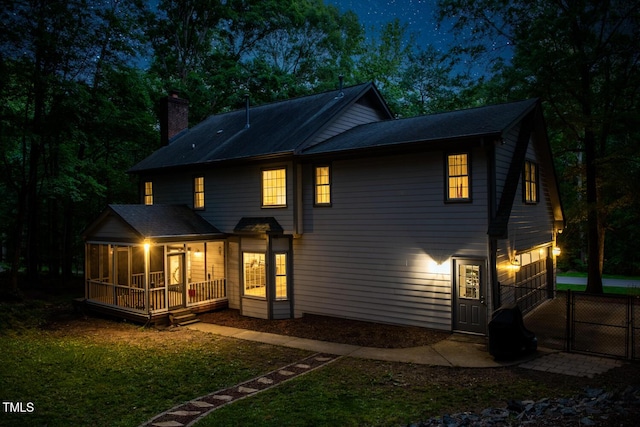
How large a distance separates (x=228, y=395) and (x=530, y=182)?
1195 cm

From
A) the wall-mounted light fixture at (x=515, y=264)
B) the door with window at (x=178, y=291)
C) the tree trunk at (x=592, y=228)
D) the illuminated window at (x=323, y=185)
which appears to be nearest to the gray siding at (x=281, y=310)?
the door with window at (x=178, y=291)

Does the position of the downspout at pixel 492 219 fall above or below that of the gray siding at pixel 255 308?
above

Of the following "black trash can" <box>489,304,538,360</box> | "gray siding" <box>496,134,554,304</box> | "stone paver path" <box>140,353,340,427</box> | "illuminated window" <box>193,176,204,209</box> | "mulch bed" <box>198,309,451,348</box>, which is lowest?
"mulch bed" <box>198,309,451,348</box>

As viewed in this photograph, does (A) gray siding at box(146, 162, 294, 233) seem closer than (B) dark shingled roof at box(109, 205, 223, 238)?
No

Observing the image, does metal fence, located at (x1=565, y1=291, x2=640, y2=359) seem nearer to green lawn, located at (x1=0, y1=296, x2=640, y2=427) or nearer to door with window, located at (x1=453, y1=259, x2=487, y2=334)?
green lawn, located at (x1=0, y1=296, x2=640, y2=427)

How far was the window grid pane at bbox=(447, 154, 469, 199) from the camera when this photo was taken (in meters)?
12.1

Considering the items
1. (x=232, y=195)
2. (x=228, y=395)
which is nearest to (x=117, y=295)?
(x=232, y=195)

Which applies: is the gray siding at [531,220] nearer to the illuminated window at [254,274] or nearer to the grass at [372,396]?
the grass at [372,396]

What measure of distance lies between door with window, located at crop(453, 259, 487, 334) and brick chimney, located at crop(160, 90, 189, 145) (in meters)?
16.2

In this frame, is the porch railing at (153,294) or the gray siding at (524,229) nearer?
the gray siding at (524,229)

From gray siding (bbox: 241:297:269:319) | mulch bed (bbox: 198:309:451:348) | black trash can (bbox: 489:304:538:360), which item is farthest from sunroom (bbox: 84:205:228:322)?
black trash can (bbox: 489:304:538:360)

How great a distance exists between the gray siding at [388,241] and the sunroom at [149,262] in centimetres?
365

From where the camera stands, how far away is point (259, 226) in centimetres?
1497

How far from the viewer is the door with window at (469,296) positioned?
11836 mm
